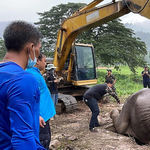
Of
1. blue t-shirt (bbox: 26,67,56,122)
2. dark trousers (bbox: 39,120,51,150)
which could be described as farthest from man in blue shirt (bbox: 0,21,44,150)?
dark trousers (bbox: 39,120,51,150)

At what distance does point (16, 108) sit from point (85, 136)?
357 centimetres

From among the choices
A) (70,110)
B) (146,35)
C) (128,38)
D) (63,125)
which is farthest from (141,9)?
(146,35)

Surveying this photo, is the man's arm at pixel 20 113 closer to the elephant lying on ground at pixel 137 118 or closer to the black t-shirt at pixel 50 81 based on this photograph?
the elephant lying on ground at pixel 137 118

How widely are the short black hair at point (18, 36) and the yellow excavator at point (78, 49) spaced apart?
129 inches

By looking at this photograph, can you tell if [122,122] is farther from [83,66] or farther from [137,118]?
[83,66]

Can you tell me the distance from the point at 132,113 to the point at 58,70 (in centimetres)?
371

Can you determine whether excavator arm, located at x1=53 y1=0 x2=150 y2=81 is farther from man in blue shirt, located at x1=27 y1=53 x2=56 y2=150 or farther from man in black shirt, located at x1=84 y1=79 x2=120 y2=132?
man in blue shirt, located at x1=27 y1=53 x2=56 y2=150

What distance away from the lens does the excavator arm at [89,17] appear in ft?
12.3

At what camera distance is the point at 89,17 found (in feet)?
17.2

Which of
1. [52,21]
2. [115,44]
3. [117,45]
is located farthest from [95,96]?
[52,21]

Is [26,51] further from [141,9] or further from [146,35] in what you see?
[146,35]

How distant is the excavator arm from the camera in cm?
374

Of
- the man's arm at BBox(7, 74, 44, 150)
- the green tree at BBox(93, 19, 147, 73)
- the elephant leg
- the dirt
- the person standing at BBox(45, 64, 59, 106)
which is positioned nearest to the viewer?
the man's arm at BBox(7, 74, 44, 150)

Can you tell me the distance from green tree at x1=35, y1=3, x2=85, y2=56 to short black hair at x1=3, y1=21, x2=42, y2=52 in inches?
780
